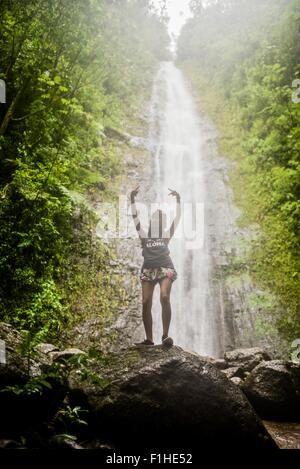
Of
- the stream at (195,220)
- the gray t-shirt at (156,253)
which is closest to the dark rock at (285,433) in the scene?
the gray t-shirt at (156,253)

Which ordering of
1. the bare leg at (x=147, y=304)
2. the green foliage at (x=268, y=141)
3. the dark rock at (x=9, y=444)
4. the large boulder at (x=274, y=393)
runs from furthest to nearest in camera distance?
the green foliage at (x=268, y=141) → the large boulder at (x=274, y=393) → the bare leg at (x=147, y=304) → the dark rock at (x=9, y=444)

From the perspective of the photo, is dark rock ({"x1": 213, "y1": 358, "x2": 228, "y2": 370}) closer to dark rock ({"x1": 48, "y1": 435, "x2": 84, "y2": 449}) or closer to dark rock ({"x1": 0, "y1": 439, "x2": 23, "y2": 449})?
dark rock ({"x1": 48, "y1": 435, "x2": 84, "y2": 449})

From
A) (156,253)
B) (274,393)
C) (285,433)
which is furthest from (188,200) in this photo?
(285,433)

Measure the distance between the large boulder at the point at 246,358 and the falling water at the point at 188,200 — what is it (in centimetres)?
144

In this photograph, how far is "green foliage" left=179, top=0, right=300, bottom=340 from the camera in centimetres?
978

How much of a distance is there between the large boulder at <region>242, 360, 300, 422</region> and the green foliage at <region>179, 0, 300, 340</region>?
2906 millimetres

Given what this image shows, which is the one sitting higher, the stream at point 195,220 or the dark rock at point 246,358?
the stream at point 195,220

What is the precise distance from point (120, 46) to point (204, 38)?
11.5m

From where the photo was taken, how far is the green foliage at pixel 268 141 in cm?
978

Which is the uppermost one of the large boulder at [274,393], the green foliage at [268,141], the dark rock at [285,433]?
the green foliage at [268,141]

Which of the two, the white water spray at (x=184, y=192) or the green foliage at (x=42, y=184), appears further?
the white water spray at (x=184, y=192)

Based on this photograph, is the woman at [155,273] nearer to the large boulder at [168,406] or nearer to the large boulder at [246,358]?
the large boulder at [168,406]

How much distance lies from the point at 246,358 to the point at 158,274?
3.18 m

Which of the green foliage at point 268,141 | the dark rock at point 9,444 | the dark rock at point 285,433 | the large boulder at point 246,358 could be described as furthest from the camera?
the green foliage at point 268,141
